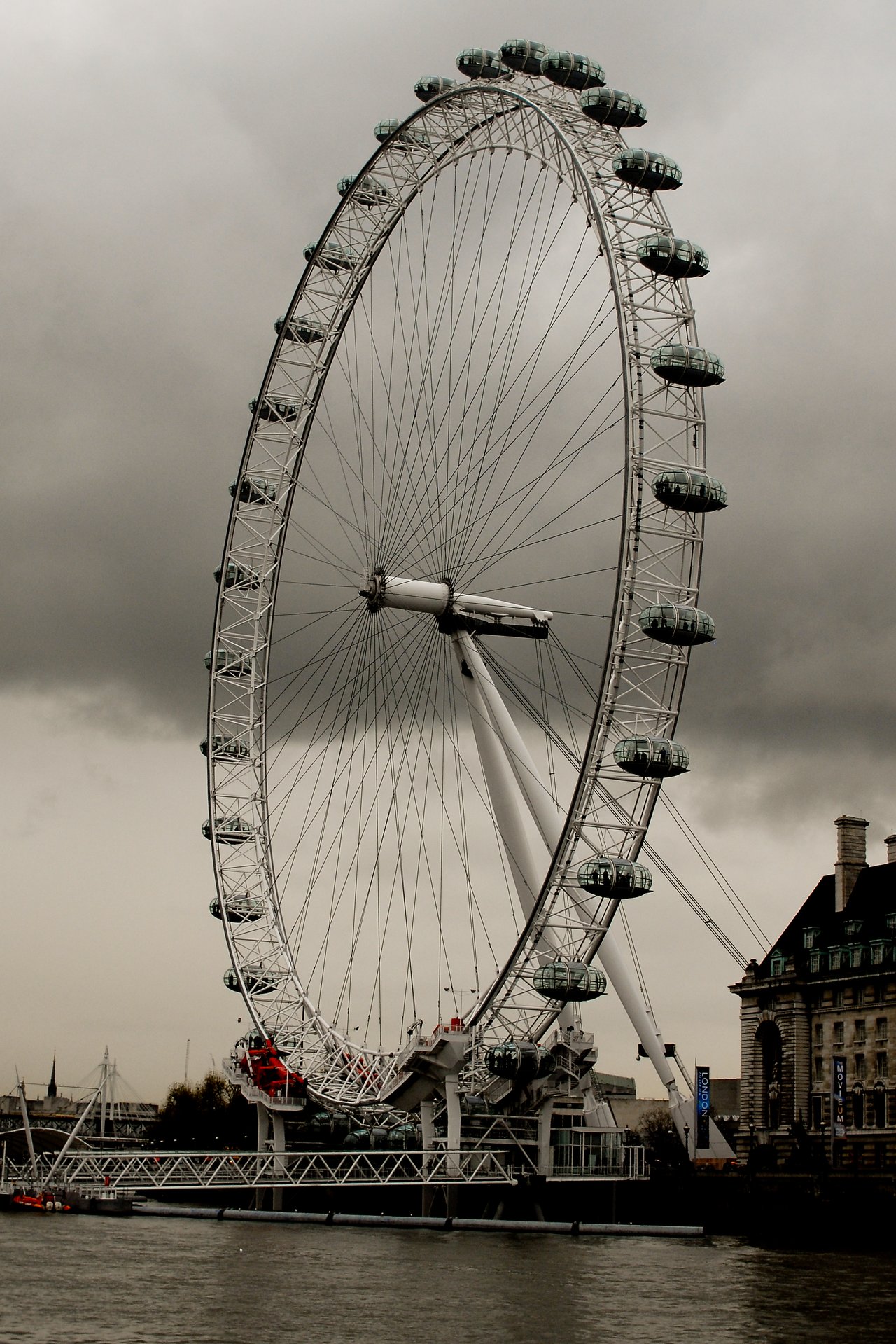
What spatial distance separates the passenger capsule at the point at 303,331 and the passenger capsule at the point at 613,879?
2972 centimetres

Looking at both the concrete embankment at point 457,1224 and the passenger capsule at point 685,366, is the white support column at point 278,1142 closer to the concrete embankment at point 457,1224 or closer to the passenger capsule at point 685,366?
the concrete embankment at point 457,1224

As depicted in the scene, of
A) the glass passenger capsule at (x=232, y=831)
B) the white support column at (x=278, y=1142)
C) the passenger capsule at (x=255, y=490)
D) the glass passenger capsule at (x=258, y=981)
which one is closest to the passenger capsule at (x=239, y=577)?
the passenger capsule at (x=255, y=490)

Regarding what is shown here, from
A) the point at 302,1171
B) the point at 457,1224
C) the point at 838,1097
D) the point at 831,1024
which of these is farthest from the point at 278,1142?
the point at 831,1024

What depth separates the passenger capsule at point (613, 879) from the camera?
201 feet

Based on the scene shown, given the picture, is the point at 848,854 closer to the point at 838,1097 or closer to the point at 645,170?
the point at 838,1097

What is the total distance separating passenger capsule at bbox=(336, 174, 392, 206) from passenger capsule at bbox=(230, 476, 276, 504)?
12576 millimetres

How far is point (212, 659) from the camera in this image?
82.9 m

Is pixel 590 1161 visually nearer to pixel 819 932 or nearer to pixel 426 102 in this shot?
pixel 819 932

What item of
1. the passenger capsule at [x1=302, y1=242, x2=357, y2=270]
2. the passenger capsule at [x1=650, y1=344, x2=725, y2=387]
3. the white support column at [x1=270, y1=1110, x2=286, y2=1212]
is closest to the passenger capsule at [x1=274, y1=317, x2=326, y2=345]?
the passenger capsule at [x1=302, y1=242, x2=357, y2=270]

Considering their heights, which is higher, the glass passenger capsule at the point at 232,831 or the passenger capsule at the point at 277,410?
the passenger capsule at the point at 277,410

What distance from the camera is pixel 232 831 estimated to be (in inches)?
3260

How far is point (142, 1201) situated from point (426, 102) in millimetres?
48437

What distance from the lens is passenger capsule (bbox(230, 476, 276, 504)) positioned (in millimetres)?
82125

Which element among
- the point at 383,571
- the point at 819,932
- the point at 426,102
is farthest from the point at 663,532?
the point at 819,932
